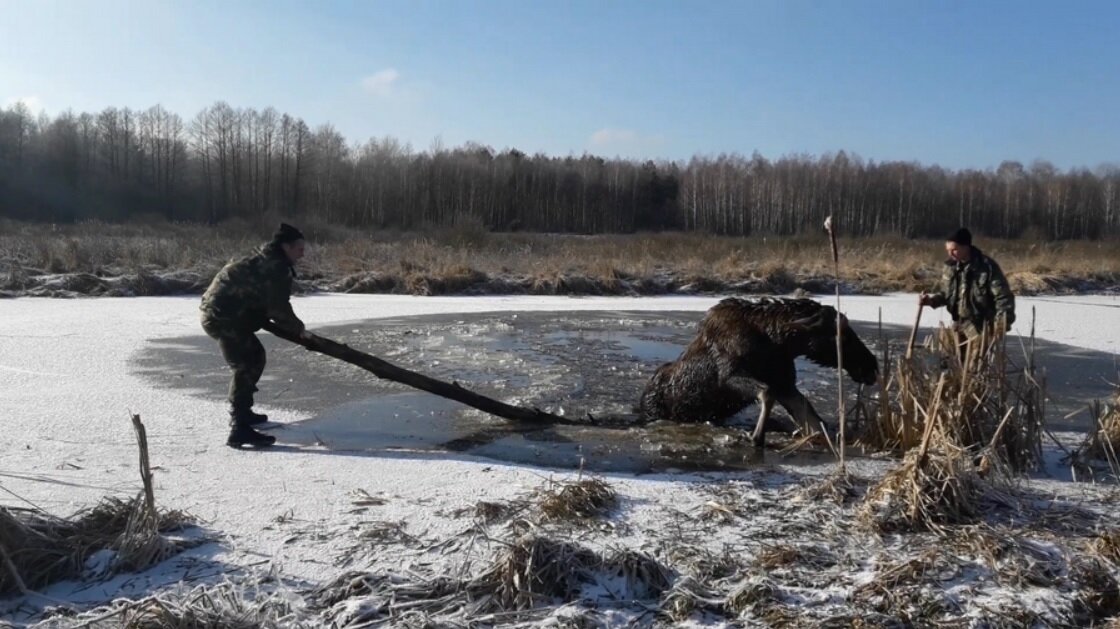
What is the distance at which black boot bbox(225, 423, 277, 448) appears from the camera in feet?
21.0

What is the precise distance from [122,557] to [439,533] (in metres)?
1.58

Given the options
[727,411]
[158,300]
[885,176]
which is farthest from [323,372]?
[885,176]

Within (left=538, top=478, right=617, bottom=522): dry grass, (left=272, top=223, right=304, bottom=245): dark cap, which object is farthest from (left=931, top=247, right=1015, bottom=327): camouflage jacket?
(left=272, top=223, right=304, bottom=245): dark cap

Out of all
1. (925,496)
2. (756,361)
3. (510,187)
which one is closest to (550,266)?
(756,361)

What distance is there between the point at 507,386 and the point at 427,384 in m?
1.98

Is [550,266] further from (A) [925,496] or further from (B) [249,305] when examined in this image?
(A) [925,496]

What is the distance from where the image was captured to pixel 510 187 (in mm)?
51750

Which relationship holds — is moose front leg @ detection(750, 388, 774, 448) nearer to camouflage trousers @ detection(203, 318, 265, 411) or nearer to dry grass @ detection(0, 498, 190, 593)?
camouflage trousers @ detection(203, 318, 265, 411)

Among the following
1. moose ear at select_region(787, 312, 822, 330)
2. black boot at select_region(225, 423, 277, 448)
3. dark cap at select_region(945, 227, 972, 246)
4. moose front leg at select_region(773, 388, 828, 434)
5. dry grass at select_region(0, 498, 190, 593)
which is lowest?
dry grass at select_region(0, 498, 190, 593)

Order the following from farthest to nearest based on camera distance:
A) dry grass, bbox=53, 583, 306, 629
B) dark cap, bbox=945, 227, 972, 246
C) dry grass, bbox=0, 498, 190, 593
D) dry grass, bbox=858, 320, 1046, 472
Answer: dark cap, bbox=945, 227, 972, 246 < dry grass, bbox=858, 320, 1046, 472 < dry grass, bbox=0, 498, 190, 593 < dry grass, bbox=53, 583, 306, 629

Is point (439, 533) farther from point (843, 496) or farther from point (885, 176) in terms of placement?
point (885, 176)

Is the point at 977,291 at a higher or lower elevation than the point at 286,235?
lower

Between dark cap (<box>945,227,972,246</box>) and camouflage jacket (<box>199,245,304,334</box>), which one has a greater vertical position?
dark cap (<box>945,227,972,246</box>)

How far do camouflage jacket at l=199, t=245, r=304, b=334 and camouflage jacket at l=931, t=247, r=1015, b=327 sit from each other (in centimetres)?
569
